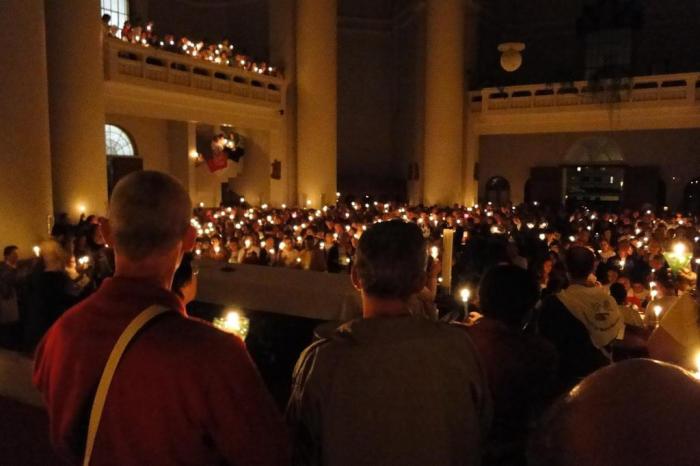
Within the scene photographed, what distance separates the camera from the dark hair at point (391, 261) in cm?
191

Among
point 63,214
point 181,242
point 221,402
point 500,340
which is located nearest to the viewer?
point 221,402

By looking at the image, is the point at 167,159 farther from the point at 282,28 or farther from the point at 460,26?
the point at 460,26

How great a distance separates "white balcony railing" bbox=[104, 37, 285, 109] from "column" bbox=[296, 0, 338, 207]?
104 centimetres

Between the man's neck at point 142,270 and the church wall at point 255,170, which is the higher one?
the church wall at point 255,170

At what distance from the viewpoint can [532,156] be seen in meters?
27.3

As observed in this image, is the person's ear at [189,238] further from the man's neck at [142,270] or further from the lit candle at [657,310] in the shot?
the lit candle at [657,310]

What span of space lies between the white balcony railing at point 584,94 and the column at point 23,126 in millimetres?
17280

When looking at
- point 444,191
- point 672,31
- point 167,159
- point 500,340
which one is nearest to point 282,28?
point 167,159

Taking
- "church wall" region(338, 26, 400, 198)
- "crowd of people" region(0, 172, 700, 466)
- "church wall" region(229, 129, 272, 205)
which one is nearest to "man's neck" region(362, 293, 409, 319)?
"crowd of people" region(0, 172, 700, 466)

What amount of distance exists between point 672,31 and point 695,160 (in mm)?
6031

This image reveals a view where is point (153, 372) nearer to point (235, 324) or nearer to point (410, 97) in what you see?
point (235, 324)

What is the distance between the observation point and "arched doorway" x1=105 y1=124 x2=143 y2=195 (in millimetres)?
19984

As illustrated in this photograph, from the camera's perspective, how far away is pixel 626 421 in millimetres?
1002

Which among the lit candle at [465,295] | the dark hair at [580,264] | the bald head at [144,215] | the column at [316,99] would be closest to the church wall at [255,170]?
the column at [316,99]
